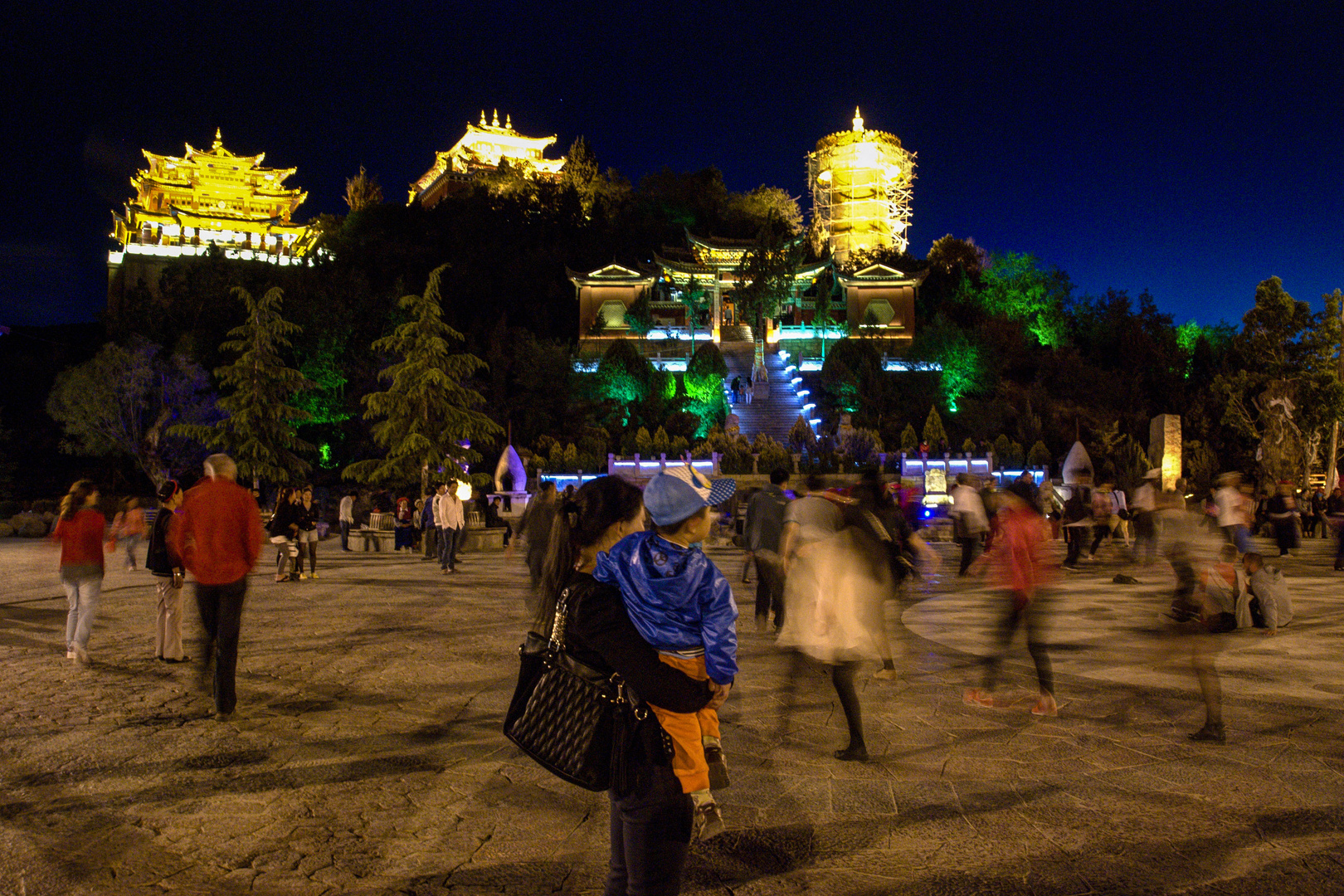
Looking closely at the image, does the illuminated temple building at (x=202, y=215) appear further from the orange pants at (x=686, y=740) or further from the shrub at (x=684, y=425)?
the orange pants at (x=686, y=740)

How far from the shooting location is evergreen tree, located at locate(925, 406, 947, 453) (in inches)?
1427

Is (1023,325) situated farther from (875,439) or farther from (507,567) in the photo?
(507,567)

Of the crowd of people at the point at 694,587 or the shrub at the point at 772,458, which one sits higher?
the shrub at the point at 772,458

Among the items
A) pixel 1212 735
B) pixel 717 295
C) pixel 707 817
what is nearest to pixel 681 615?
pixel 707 817

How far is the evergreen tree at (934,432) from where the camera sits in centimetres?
3625

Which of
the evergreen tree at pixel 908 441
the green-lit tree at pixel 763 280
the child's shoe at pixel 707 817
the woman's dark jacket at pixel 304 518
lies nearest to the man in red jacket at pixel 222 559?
the child's shoe at pixel 707 817

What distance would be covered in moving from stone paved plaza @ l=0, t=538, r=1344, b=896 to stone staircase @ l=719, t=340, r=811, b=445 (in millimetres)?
32690

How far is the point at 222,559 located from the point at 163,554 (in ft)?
4.81

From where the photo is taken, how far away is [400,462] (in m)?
19.9

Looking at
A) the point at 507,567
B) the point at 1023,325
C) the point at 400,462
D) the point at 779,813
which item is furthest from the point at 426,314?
the point at 1023,325

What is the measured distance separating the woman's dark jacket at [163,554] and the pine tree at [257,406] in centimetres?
1699

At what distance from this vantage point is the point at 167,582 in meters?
6.12

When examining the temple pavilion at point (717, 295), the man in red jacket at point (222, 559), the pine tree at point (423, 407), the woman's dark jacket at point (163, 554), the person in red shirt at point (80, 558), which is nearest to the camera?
the man in red jacket at point (222, 559)

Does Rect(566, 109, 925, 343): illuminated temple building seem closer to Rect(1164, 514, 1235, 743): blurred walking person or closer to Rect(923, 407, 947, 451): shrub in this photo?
Rect(923, 407, 947, 451): shrub
